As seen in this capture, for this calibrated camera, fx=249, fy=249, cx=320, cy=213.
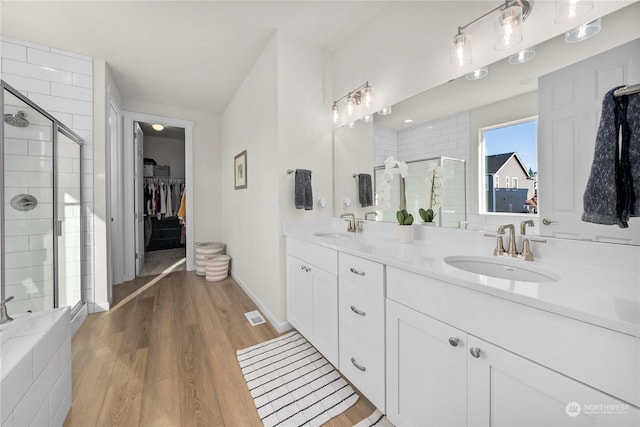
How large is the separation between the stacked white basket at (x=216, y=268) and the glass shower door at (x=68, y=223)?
1340mm

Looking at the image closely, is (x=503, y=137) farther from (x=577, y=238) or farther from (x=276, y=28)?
(x=276, y=28)

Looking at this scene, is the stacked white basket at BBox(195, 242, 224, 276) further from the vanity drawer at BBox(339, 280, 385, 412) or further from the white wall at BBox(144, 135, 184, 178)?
the vanity drawer at BBox(339, 280, 385, 412)

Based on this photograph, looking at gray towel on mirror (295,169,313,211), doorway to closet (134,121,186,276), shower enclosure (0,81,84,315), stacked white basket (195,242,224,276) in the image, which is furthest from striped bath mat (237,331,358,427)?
doorway to closet (134,121,186,276)

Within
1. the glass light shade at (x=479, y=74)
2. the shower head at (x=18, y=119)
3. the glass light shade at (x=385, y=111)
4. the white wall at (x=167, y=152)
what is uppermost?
the white wall at (x=167, y=152)

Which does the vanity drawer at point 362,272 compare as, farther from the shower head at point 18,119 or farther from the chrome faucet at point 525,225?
the shower head at point 18,119

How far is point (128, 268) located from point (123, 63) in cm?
268

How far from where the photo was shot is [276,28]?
216cm

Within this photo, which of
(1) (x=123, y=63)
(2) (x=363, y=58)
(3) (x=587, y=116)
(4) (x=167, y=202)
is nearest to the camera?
(3) (x=587, y=116)

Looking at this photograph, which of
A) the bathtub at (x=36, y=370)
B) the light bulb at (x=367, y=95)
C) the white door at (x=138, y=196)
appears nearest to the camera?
the bathtub at (x=36, y=370)

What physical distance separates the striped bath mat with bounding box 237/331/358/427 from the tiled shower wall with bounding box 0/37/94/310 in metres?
2.13

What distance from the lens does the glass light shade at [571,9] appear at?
1.00 m

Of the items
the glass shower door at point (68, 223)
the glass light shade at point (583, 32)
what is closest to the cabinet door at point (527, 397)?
the glass light shade at point (583, 32)

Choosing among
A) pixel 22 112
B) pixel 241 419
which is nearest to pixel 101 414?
pixel 241 419

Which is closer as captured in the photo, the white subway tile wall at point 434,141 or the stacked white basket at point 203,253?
the white subway tile wall at point 434,141
